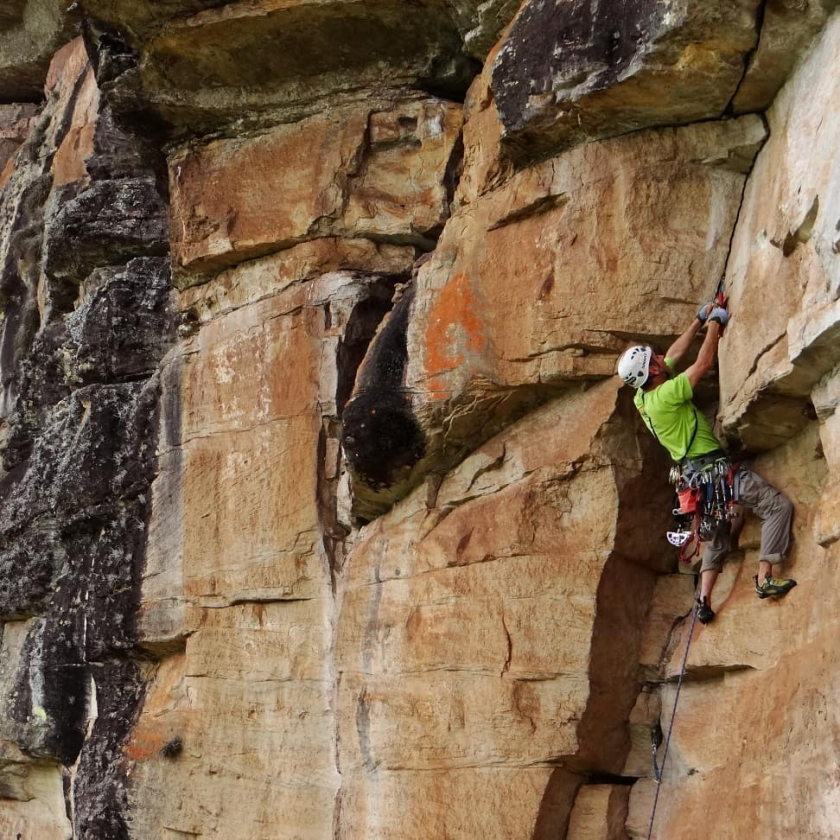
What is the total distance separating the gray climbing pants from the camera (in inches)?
311

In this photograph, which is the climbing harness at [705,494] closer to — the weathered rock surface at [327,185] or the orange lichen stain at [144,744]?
the weathered rock surface at [327,185]

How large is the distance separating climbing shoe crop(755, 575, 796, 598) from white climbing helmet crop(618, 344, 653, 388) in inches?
64.2

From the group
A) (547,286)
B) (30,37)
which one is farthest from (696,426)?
(30,37)

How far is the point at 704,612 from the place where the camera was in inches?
328

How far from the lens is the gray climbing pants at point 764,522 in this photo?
7902 millimetres

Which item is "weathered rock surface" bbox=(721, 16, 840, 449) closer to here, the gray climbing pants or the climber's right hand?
the climber's right hand

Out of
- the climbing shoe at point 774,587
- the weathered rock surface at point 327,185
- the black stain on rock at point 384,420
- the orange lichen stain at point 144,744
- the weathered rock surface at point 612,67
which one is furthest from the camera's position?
the weathered rock surface at point 327,185

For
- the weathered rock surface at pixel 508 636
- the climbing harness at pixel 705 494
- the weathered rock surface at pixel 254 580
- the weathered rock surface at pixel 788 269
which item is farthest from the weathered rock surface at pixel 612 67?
the climbing harness at pixel 705 494

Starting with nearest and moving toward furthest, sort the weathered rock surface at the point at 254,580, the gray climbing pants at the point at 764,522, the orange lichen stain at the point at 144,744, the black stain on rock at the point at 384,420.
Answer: the gray climbing pants at the point at 764,522
the black stain on rock at the point at 384,420
the weathered rock surface at the point at 254,580
the orange lichen stain at the point at 144,744

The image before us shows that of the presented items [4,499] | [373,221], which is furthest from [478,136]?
[4,499]

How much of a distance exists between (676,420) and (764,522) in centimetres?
92

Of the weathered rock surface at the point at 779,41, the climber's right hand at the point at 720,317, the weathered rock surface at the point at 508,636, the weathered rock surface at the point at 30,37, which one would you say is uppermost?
the weathered rock surface at the point at 30,37

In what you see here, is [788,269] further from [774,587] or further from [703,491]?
[774,587]

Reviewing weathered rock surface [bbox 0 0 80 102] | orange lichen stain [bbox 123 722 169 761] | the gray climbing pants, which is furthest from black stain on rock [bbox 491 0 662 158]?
weathered rock surface [bbox 0 0 80 102]
